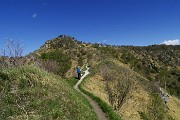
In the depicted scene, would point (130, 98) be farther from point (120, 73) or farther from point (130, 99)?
point (120, 73)

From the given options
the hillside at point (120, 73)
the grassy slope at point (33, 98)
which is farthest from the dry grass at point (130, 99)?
the grassy slope at point (33, 98)

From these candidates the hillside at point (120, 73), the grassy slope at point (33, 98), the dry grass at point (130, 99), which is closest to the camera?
the grassy slope at point (33, 98)

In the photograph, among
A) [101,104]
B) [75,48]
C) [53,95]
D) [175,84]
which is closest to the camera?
[53,95]

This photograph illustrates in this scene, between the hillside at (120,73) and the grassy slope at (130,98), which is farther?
the hillside at (120,73)

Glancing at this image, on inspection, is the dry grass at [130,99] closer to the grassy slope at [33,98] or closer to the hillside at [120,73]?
the hillside at [120,73]

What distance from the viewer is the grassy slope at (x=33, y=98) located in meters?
17.8

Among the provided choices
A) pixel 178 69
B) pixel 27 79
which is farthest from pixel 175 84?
pixel 27 79

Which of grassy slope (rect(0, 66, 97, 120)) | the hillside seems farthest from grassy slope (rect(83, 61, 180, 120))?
grassy slope (rect(0, 66, 97, 120))

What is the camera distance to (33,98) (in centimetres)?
1962

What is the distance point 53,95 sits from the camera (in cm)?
2078

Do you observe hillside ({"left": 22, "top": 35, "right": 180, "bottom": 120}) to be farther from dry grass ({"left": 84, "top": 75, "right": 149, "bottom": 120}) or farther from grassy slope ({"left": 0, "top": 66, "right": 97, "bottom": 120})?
grassy slope ({"left": 0, "top": 66, "right": 97, "bottom": 120})

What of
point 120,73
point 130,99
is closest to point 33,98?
point 130,99

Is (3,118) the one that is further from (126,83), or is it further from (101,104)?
(126,83)

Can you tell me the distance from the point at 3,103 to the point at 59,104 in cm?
321
